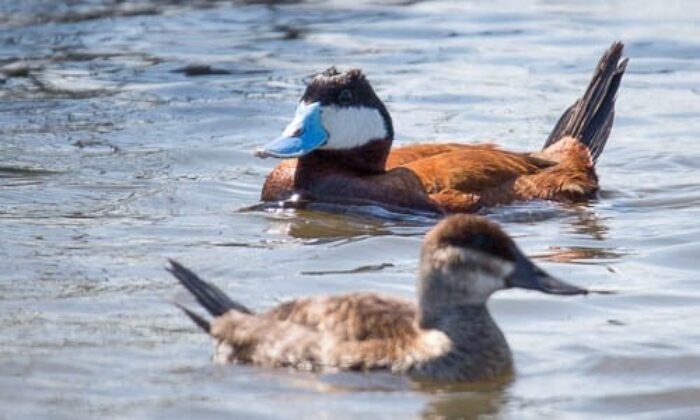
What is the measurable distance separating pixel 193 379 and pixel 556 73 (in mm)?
8799

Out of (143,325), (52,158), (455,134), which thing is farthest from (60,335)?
(455,134)

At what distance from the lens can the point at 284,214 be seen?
10.7 m

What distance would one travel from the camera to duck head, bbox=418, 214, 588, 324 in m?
7.33

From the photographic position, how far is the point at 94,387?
717cm

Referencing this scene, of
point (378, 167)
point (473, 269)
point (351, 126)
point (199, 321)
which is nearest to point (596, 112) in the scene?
point (378, 167)

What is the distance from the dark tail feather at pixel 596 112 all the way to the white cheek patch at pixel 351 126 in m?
1.44

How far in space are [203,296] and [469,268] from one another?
3.66 feet

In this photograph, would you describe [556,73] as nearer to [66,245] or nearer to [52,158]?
[52,158]

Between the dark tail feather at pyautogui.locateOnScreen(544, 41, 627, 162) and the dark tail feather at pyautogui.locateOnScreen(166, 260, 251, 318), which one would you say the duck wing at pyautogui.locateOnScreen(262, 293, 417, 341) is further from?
the dark tail feather at pyautogui.locateOnScreen(544, 41, 627, 162)

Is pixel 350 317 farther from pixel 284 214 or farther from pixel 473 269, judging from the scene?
pixel 284 214

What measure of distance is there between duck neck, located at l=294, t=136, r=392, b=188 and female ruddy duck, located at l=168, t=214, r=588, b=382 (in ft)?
11.5

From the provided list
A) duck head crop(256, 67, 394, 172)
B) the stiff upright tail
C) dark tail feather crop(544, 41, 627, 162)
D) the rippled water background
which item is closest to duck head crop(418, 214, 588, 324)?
the rippled water background

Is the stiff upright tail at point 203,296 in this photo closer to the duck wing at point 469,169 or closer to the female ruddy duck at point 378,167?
the female ruddy duck at point 378,167

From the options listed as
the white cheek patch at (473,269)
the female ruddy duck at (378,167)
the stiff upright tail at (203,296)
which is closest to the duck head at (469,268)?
the white cheek patch at (473,269)
